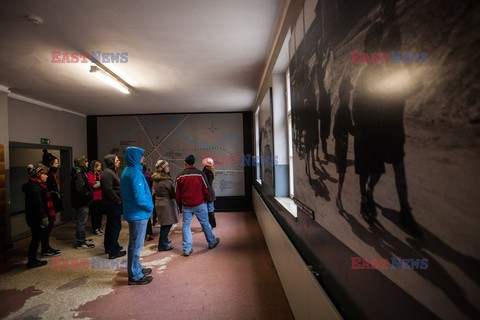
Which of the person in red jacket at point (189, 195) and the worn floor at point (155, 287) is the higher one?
the person in red jacket at point (189, 195)

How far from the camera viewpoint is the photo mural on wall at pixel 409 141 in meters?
0.52

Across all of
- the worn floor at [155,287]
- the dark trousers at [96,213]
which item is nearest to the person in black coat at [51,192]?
the worn floor at [155,287]

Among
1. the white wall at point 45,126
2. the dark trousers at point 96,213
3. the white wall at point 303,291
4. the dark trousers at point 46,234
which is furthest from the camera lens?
the white wall at point 45,126

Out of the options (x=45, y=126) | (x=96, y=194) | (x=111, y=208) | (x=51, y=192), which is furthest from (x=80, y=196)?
(x=45, y=126)

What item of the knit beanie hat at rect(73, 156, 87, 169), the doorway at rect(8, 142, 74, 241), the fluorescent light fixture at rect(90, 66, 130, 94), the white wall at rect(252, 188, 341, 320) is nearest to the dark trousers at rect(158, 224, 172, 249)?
the knit beanie hat at rect(73, 156, 87, 169)

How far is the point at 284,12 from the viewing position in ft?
7.25

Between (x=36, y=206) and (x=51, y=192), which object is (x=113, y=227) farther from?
(x=51, y=192)

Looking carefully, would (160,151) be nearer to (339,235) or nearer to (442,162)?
(339,235)

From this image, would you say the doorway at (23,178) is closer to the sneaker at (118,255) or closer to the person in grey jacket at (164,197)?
the sneaker at (118,255)

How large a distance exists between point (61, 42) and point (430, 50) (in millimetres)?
3388

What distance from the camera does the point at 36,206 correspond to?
3129mm

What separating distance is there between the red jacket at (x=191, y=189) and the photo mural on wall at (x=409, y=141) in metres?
2.59

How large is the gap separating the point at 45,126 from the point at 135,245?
457cm

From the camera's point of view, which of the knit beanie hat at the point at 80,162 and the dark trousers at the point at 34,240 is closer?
the dark trousers at the point at 34,240
